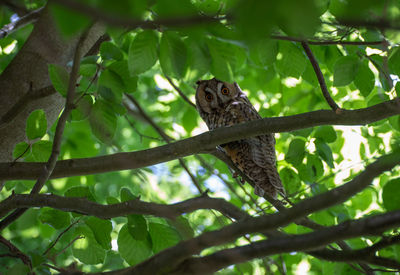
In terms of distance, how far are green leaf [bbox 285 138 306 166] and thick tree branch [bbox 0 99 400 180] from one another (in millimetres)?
653

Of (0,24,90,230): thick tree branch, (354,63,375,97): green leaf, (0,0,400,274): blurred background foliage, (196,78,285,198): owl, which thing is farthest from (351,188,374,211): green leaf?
(0,24,90,230): thick tree branch

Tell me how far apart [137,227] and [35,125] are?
27.2 inches

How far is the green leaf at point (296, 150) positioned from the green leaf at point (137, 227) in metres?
1.15

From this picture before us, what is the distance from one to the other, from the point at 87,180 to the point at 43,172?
6.16ft

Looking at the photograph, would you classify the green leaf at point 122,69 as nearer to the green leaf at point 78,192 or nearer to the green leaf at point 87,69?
the green leaf at point 87,69

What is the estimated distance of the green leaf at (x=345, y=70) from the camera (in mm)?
1991

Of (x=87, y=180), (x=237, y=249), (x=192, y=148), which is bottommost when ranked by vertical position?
(x=87, y=180)

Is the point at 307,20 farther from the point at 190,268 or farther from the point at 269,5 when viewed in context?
the point at 190,268

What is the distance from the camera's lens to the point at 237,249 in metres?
1.26

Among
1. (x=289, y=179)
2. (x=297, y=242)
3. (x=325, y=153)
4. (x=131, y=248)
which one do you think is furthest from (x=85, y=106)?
(x=289, y=179)

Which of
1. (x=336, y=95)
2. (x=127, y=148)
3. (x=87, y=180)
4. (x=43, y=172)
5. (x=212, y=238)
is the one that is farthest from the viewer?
(x=127, y=148)

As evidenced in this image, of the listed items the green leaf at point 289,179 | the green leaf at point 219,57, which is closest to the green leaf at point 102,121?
the green leaf at point 219,57

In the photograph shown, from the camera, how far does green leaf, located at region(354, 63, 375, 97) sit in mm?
2104

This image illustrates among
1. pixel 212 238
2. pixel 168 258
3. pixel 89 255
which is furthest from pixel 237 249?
pixel 89 255
